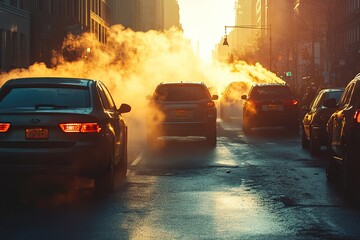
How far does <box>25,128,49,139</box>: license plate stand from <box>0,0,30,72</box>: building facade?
38.0m

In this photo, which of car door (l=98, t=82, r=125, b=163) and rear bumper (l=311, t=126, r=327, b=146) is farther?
rear bumper (l=311, t=126, r=327, b=146)

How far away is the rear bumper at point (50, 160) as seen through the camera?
10922 mm

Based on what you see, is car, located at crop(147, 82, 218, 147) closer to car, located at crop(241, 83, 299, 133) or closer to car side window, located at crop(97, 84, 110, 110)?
car, located at crop(241, 83, 299, 133)

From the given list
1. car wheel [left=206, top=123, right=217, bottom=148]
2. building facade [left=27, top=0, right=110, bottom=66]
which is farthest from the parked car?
building facade [left=27, top=0, right=110, bottom=66]

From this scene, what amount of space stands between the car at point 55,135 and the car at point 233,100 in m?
27.0

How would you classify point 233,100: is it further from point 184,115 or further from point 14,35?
point 14,35

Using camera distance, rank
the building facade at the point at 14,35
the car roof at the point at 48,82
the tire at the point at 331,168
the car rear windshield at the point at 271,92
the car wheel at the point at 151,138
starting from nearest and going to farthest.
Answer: the car roof at the point at 48,82
the tire at the point at 331,168
the car wheel at the point at 151,138
the car rear windshield at the point at 271,92
the building facade at the point at 14,35

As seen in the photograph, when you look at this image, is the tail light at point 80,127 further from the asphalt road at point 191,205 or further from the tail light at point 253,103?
the tail light at point 253,103

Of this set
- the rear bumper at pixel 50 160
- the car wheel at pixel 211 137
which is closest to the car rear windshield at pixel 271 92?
the car wheel at pixel 211 137

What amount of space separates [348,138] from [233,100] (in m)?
28.3

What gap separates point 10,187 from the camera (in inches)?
500

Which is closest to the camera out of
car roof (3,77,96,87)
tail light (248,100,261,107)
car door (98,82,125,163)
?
car roof (3,77,96,87)

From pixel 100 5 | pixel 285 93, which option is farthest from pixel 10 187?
pixel 100 5

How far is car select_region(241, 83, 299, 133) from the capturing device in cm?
2806
